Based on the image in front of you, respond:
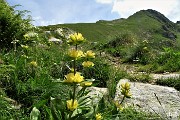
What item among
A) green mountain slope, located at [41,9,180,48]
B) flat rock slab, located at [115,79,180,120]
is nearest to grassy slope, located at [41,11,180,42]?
green mountain slope, located at [41,9,180,48]

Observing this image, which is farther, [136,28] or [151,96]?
[136,28]

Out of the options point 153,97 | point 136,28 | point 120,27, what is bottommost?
point 153,97

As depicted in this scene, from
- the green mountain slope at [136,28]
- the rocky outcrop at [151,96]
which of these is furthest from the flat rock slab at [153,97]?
the green mountain slope at [136,28]

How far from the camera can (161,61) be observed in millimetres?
10273

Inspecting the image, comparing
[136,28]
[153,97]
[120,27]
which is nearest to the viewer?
[153,97]

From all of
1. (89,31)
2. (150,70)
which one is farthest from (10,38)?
(89,31)

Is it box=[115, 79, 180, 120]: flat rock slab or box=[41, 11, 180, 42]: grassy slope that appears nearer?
box=[115, 79, 180, 120]: flat rock slab

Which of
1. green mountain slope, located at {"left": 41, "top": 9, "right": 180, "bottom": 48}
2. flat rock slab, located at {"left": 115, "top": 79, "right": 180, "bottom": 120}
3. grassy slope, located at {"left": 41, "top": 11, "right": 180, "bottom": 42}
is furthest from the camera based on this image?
green mountain slope, located at {"left": 41, "top": 9, "right": 180, "bottom": 48}

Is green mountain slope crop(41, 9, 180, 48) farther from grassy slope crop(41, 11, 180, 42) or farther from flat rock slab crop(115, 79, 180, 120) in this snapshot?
flat rock slab crop(115, 79, 180, 120)

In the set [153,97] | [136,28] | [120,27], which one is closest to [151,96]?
[153,97]

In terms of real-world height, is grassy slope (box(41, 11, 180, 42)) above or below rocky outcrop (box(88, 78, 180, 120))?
above

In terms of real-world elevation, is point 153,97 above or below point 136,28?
below

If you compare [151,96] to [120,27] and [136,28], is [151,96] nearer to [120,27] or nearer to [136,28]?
[120,27]

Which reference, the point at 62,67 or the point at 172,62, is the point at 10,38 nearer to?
the point at 62,67
